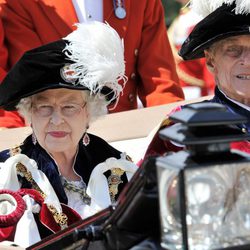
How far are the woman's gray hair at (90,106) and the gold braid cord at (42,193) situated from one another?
0.24 metres

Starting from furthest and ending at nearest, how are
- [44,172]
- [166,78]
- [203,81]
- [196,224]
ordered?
[203,81] → [166,78] → [44,172] → [196,224]

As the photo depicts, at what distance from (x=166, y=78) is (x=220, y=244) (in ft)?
9.57

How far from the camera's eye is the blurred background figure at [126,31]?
4223 mm

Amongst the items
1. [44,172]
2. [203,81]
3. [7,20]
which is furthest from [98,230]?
[203,81]

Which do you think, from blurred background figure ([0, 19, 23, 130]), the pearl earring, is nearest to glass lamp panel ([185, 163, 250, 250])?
the pearl earring

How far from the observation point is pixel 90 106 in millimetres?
3268

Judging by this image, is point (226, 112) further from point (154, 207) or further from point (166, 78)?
point (166, 78)

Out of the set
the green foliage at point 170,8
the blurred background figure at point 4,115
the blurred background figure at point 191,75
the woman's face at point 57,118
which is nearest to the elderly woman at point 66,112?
the woman's face at point 57,118

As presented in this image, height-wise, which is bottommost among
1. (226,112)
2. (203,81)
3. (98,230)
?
(203,81)

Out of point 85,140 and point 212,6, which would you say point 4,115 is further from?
point 212,6

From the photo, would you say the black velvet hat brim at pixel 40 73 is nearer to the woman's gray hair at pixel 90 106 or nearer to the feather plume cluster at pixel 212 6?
the woman's gray hair at pixel 90 106

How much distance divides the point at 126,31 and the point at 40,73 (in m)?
1.39

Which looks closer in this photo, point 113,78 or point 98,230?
point 98,230

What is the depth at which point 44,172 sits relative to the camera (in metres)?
3.08
